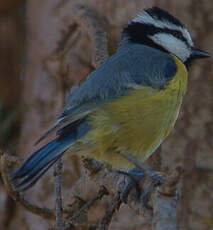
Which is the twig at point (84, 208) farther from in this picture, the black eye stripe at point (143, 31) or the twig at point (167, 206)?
the black eye stripe at point (143, 31)

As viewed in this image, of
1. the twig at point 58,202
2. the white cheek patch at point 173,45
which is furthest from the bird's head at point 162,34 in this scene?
the twig at point 58,202

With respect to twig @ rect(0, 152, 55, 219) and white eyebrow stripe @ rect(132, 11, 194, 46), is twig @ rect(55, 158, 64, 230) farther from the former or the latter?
white eyebrow stripe @ rect(132, 11, 194, 46)

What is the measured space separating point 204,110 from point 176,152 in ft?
0.89

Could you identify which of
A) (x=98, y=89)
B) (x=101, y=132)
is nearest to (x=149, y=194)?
(x=101, y=132)

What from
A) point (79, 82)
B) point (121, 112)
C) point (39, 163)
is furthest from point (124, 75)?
point (79, 82)

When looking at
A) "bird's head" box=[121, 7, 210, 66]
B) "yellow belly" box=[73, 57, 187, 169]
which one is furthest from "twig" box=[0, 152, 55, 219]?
"bird's head" box=[121, 7, 210, 66]

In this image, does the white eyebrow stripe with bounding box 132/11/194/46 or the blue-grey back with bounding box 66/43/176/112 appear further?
the white eyebrow stripe with bounding box 132/11/194/46

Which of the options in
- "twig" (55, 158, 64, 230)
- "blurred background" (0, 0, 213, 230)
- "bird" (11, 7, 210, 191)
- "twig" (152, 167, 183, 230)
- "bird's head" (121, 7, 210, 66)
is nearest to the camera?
"twig" (152, 167, 183, 230)

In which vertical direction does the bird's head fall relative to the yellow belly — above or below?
above

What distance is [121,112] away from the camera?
2.28 meters

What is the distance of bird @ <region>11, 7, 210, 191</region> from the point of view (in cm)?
221

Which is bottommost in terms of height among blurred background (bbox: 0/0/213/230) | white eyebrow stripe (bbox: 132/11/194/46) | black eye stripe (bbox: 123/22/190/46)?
blurred background (bbox: 0/0/213/230)

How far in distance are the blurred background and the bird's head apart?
0.36 meters

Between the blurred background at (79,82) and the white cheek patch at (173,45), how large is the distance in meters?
0.36
